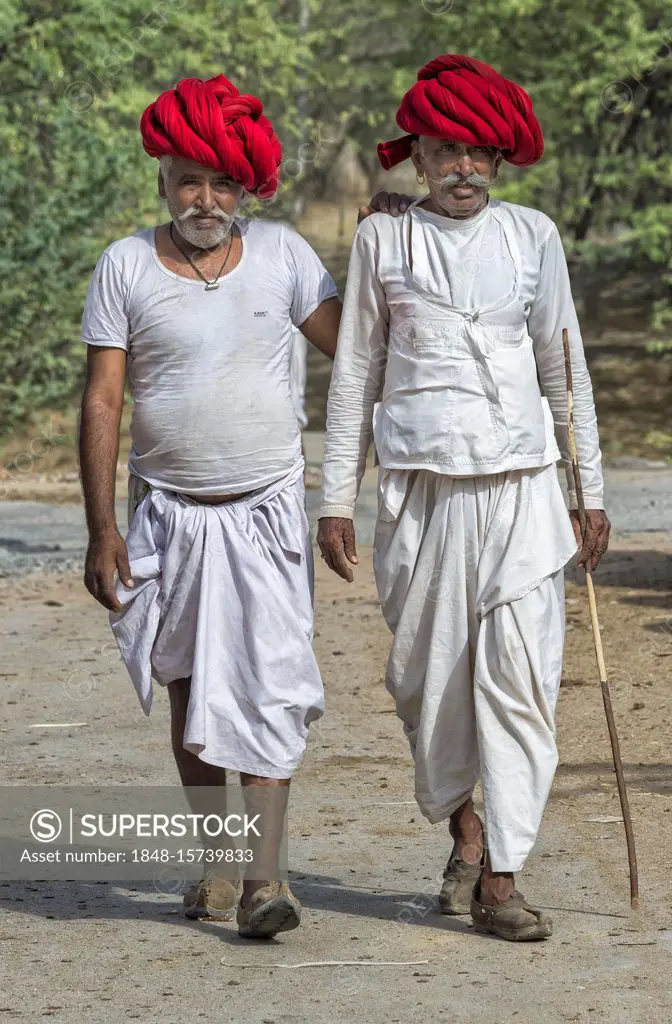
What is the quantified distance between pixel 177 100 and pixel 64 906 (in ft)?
7.42

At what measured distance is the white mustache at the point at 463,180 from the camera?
493 centimetres

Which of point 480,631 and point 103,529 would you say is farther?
point 103,529

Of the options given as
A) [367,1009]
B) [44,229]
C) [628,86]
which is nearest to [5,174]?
[44,229]

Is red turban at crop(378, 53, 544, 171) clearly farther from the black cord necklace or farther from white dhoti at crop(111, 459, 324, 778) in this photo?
white dhoti at crop(111, 459, 324, 778)

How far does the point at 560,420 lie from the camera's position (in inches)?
205

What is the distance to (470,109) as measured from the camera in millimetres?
4867

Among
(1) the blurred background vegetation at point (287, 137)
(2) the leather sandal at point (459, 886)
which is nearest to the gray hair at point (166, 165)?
(2) the leather sandal at point (459, 886)

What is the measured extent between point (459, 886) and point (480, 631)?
0.74 m

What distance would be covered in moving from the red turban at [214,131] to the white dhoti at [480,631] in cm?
92

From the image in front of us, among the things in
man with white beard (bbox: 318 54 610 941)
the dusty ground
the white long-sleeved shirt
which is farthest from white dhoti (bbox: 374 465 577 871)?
the dusty ground

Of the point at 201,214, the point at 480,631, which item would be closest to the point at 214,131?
the point at 201,214

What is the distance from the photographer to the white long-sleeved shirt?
4.92 metres

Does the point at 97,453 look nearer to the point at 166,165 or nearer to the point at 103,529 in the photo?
the point at 103,529

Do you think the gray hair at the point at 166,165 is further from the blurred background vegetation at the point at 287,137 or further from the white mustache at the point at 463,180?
the blurred background vegetation at the point at 287,137
